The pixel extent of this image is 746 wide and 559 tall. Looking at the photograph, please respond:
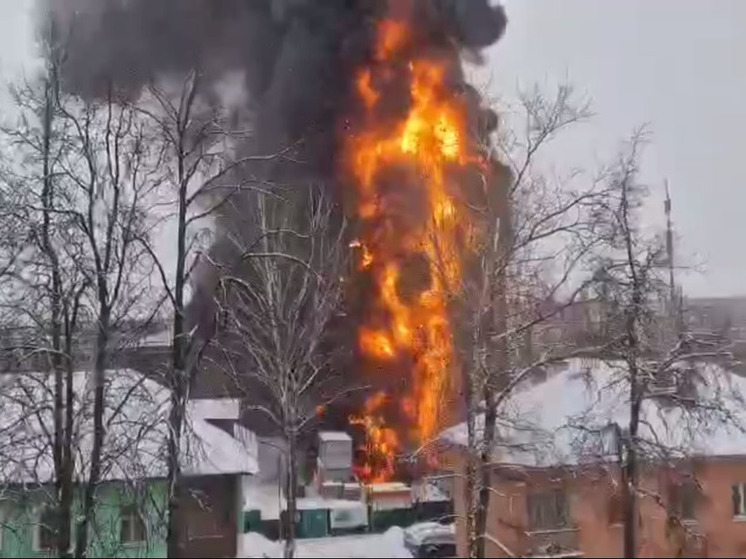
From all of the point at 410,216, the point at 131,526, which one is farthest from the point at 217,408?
the point at 410,216

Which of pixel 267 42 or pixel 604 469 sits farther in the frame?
pixel 267 42

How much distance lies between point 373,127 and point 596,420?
299 cm

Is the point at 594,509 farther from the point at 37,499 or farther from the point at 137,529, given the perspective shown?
the point at 37,499

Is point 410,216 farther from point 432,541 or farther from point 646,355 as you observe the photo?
point 432,541

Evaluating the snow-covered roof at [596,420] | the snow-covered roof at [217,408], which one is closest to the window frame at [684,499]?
the snow-covered roof at [596,420]

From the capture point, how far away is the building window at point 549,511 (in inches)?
191

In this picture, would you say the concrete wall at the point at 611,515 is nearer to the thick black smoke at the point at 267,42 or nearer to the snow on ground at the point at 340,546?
the snow on ground at the point at 340,546

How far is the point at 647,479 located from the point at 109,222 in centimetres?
366

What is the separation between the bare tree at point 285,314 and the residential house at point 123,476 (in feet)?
1.13

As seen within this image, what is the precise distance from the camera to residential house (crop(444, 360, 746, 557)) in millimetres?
4867

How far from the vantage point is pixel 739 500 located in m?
5.02

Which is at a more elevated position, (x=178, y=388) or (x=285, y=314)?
(x=285, y=314)

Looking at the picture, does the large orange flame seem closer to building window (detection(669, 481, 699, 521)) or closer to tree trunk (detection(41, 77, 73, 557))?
building window (detection(669, 481, 699, 521))

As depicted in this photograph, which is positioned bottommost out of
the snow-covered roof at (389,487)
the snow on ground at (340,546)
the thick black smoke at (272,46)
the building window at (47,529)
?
the snow on ground at (340,546)
